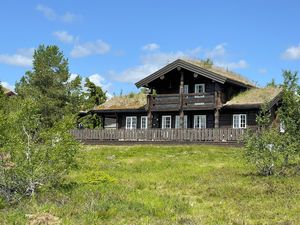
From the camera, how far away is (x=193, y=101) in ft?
125

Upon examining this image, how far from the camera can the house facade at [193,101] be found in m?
36.8

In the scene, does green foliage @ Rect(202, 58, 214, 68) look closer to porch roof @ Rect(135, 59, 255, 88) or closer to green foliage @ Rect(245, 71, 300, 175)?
porch roof @ Rect(135, 59, 255, 88)

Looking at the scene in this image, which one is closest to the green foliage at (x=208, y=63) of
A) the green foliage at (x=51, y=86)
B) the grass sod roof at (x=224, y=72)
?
the grass sod roof at (x=224, y=72)

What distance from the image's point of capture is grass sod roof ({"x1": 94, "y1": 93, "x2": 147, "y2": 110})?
141 feet

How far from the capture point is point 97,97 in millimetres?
59000

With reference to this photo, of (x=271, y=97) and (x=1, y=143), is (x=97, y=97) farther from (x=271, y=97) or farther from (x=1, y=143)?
(x=1, y=143)

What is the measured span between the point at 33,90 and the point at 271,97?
2384cm

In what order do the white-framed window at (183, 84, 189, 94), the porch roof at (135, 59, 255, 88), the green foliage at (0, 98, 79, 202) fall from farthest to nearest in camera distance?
the white-framed window at (183, 84, 189, 94) → the porch roof at (135, 59, 255, 88) → the green foliage at (0, 98, 79, 202)

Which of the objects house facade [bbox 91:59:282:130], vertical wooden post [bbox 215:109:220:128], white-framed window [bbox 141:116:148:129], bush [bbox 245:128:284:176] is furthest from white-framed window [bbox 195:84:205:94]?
bush [bbox 245:128:284:176]

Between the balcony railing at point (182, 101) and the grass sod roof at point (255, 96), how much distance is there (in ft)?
5.18

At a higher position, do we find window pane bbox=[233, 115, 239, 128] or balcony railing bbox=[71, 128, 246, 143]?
window pane bbox=[233, 115, 239, 128]

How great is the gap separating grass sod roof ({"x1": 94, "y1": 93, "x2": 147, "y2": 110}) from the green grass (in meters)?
20.6

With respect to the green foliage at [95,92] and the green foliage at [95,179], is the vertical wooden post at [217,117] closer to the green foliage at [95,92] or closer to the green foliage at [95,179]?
the green foliage at [95,179]

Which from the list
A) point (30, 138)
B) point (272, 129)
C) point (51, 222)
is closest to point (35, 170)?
point (30, 138)
